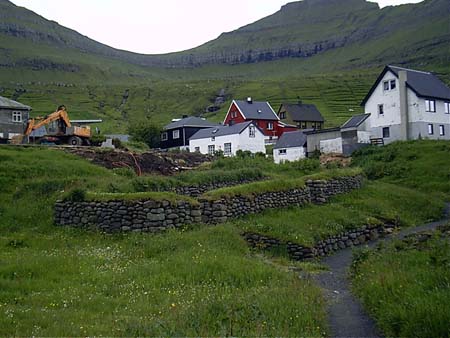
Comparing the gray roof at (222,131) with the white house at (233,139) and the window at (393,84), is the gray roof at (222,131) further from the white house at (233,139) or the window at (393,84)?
the window at (393,84)

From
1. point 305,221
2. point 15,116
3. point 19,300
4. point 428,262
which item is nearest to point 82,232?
point 19,300

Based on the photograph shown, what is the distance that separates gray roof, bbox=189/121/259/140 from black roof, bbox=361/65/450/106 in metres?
15.9

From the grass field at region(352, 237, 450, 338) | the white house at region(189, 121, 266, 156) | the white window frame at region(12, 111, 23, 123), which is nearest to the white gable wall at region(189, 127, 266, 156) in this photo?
the white house at region(189, 121, 266, 156)

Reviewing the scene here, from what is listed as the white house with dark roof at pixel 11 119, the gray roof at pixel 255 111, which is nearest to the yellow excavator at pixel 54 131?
the white house with dark roof at pixel 11 119

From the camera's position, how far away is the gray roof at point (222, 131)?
63281mm

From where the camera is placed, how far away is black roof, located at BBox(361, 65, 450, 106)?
52.2 m

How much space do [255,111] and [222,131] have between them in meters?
20.5

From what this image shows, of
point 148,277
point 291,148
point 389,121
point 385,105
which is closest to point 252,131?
point 291,148

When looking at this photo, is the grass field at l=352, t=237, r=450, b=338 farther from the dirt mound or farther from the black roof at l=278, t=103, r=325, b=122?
the black roof at l=278, t=103, r=325, b=122

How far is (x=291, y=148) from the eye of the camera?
183 ft

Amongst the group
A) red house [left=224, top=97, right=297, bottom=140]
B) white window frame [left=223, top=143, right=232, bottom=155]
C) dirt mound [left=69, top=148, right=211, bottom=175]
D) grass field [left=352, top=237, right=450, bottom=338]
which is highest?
red house [left=224, top=97, right=297, bottom=140]

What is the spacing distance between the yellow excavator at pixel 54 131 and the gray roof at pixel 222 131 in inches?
959

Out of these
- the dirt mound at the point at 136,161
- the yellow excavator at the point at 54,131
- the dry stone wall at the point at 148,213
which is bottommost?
the dry stone wall at the point at 148,213

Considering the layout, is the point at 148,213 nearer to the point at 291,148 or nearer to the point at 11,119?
the point at 11,119
